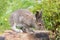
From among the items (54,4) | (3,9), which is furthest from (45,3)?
(3,9)

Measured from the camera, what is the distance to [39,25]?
706 cm

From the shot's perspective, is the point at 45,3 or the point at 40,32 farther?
the point at 45,3

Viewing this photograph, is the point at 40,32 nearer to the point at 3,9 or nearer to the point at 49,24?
the point at 49,24

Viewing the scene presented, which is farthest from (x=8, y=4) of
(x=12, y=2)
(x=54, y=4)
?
(x=54, y=4)

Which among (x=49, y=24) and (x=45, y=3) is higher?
(x=45, y=3)

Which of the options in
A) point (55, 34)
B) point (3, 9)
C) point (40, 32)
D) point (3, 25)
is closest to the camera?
point (40, 32)

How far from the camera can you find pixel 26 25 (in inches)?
280

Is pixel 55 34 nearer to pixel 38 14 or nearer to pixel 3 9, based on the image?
Answer: pixel 38 14

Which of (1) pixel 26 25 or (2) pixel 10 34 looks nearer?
(2) pixel 10 34

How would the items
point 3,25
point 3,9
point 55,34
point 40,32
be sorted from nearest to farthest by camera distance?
point 40,32, point 55,34, point 3,25, point 3,9

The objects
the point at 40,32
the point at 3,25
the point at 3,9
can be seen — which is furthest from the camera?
the point at 3,9

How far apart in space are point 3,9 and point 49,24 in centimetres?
291

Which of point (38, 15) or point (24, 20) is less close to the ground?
point (38, 15)

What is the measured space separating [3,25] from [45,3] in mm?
1962
